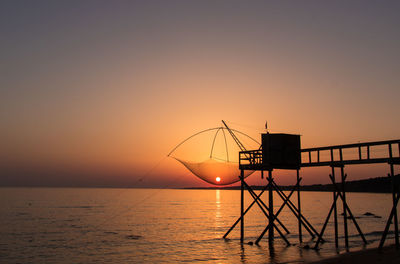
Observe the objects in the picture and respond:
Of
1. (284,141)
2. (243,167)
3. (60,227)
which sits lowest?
(60,227)

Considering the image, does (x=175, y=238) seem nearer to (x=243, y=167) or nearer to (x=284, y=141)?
(x=243, y=167)

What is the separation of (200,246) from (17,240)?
2230 centimetres

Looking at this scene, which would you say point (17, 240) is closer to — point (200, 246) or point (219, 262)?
point (200, 246)

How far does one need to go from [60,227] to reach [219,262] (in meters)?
36.5

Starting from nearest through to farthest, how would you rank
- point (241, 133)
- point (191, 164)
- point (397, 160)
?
point (397, 160), point (241, 133), point (191, 164)

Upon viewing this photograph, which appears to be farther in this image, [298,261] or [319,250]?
[319,250]

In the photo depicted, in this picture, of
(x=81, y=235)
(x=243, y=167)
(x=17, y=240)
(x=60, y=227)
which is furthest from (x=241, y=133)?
(x=60, y=227)

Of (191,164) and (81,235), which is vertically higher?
(191,164)

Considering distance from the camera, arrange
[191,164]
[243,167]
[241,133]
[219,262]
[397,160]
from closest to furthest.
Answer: [397,160], [219,262], [243,167], [241,133], [191,164]

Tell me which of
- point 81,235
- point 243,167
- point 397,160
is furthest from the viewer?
point 81,235

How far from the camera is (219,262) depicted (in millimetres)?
24984

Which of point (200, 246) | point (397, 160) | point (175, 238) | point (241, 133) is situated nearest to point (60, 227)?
point (175, 238)

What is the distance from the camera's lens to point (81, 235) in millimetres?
43938

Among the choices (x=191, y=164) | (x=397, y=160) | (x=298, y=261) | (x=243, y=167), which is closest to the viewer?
(x=397, y=160)
